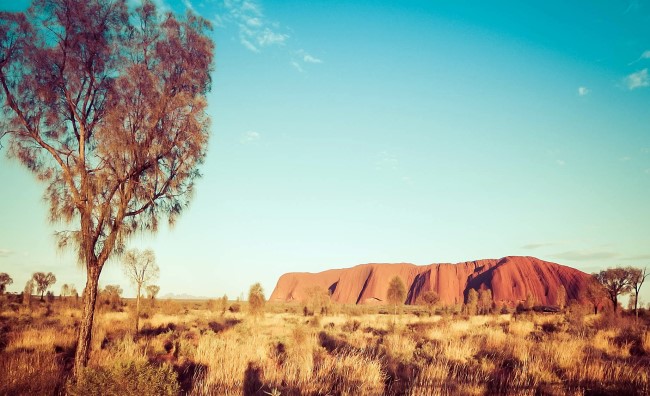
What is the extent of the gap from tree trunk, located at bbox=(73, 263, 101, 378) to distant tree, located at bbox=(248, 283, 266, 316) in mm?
24237

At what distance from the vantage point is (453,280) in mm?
131625

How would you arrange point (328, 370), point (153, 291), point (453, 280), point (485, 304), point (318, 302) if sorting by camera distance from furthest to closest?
point (453, 280), point (485, 304), point (318, 302), point (153, 291), point (328, 370)

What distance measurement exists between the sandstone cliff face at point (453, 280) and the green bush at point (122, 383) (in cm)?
8835

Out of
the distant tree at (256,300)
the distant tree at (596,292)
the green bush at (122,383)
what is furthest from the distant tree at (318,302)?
the green bush at (122,383)

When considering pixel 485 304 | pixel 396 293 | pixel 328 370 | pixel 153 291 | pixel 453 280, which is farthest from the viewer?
pixel 453 280

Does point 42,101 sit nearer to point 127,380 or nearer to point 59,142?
point 59,142

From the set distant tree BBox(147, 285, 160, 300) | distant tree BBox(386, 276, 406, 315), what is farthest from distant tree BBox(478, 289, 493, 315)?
distant tree BBox(147, 285, 160, 300)

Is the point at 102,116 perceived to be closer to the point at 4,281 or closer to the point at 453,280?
the point at 4,281

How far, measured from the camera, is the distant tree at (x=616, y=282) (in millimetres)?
40591

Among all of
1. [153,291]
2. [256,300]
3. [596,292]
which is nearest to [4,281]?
[153,291]

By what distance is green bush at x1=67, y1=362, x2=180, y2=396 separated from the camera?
4258 millimetres

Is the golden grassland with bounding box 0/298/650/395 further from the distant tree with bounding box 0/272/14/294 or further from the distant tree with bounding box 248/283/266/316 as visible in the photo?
the distant tree with bounding box 0/272/14/294

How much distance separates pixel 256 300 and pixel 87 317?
965 inches

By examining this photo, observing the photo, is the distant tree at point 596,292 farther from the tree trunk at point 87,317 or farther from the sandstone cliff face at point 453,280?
the tree trunk at point 87,317
